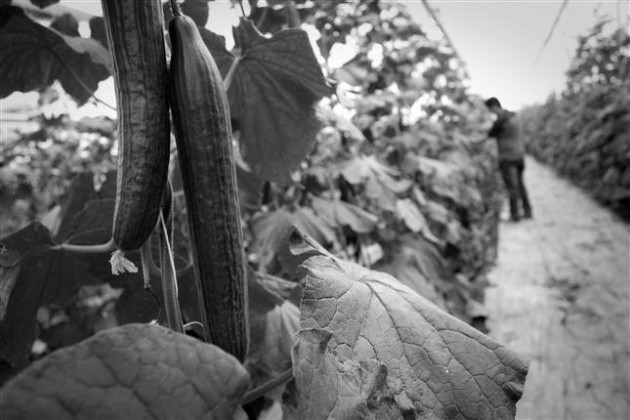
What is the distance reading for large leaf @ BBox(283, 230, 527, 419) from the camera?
1.72 feet

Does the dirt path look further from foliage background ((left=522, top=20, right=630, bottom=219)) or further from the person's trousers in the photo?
the person's trousers

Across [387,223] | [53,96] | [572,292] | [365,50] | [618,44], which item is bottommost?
[572,292]

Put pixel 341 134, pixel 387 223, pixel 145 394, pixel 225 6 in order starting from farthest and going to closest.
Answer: pixel 387 223 → pixel 341 134 → pixel 225 6 → pixel 145 394

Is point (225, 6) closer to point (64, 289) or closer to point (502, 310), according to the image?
point (64, 289)

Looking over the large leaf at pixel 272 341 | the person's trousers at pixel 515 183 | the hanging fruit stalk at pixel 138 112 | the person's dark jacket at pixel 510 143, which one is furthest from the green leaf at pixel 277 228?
the person's trousers at pixel 515 183

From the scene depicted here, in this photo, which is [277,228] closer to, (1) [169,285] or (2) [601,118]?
(1) [169,285]

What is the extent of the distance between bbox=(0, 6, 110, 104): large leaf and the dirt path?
2.53m

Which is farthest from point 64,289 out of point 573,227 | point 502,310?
point 573,227

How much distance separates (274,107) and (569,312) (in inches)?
135

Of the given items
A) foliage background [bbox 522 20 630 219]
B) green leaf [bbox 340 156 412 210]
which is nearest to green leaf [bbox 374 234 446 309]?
green leaf [bbox 340 156 412 210]

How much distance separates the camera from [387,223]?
2.24 meters

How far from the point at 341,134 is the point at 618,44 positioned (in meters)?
6.06

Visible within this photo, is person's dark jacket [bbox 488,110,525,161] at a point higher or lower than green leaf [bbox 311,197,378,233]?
higher

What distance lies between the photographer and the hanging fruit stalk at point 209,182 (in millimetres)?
529
